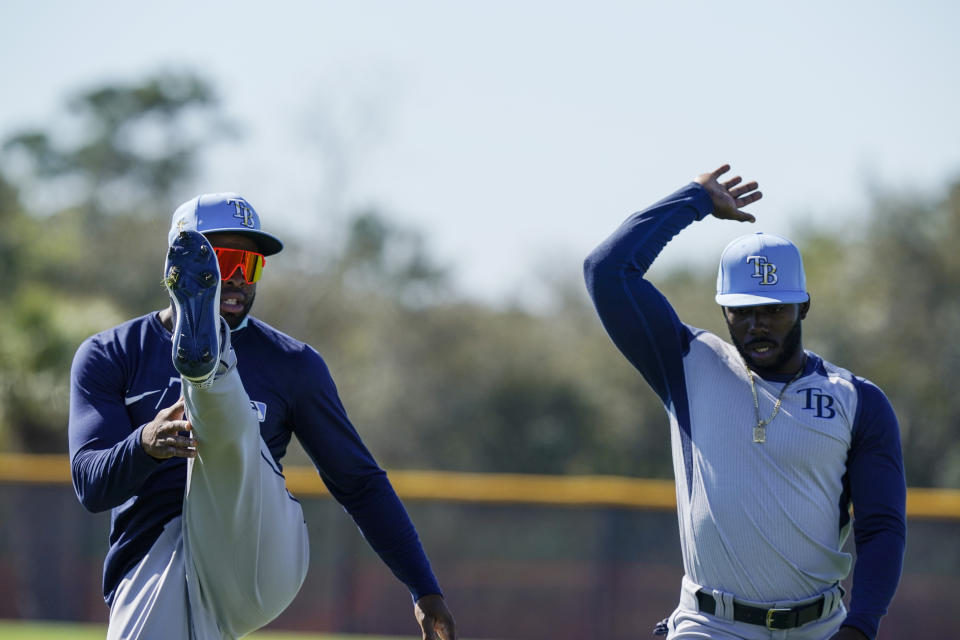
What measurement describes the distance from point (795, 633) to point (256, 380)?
6.73 ft

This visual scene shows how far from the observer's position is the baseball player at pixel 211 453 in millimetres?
3658

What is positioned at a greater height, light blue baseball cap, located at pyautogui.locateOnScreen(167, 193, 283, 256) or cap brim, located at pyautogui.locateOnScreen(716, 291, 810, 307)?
light blue baseball cap, located at pyautogui.locateOnScreen(167, 193, 283, 256)

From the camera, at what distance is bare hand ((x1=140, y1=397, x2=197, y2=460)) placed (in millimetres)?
3688

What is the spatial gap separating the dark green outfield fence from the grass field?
0.30ft

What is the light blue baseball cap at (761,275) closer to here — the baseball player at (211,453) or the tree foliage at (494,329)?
the baseball player at (211,453)

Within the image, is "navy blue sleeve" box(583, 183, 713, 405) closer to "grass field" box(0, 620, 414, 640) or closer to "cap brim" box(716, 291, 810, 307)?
"cap brim" box(716, 291, 810, 307)

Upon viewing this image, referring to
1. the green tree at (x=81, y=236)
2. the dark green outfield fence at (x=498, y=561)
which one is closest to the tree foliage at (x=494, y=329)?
the green tree at (x=81, y=236)

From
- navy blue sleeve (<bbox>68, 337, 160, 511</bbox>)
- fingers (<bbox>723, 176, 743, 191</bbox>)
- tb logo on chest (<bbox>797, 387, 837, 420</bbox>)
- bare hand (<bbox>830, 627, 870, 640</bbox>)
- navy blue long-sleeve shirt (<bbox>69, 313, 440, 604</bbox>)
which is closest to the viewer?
navy blue sleeve (<bbox>68, 337, 160, 511</bbox>)

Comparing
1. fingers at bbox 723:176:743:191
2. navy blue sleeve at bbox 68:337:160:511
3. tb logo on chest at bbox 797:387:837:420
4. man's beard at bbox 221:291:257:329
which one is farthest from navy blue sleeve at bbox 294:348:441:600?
fingers at bbox 723:176:743:191

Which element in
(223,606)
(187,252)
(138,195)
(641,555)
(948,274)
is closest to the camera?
(187,252)

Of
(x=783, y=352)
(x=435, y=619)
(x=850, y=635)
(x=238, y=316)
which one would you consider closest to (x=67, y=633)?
(x=435, y=619)

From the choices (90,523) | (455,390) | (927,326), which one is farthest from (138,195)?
(90,523)

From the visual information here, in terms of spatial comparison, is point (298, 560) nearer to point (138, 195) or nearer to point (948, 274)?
point (948, 274)

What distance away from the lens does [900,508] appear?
14.6ft
